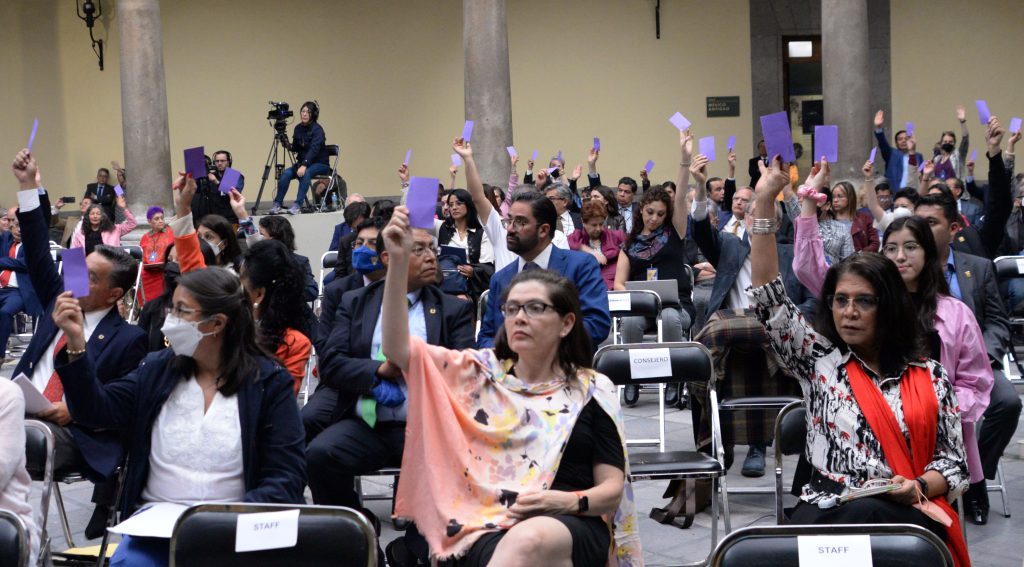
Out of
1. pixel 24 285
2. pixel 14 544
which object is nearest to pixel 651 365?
pixel 14 544

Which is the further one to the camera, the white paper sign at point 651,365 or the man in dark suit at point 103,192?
the man in dark suit at point 103,192

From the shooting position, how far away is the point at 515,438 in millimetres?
3465

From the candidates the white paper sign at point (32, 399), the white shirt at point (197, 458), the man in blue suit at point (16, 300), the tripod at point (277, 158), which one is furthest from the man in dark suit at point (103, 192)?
the white shirt at point (197, 458)

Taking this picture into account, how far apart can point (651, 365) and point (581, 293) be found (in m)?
0.56

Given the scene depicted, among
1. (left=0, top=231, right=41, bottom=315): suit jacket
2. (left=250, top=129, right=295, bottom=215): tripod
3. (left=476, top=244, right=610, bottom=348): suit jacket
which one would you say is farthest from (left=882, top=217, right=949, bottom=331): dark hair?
(left=250, top=129, right=295, bottom=215): tripod

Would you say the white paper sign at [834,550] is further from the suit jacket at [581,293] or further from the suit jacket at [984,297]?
the suit jacket at [984,297]

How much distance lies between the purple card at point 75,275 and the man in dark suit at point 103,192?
13.0 metres

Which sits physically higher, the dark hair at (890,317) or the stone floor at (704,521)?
the dark hair at (890,317)

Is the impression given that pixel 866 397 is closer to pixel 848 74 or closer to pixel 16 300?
pixel 16 300

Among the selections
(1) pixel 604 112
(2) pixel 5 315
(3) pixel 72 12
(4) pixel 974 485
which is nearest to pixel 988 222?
(4) pixel 974 485

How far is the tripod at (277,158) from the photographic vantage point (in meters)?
15.9

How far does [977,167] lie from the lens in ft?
59.3

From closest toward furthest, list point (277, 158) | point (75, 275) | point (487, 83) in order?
1. point (75, 275)
2. point (487, 83)
3. point (277, 158)

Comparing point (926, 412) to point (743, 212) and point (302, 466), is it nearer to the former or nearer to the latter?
point (302, 466)
